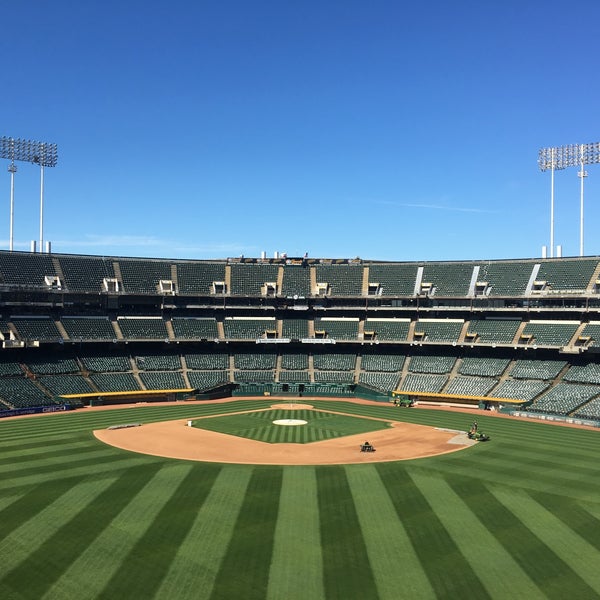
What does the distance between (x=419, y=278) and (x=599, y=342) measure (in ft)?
105

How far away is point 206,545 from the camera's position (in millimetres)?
26312

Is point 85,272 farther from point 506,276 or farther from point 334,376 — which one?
point 506,276

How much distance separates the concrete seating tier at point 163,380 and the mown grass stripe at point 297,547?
48.4 m

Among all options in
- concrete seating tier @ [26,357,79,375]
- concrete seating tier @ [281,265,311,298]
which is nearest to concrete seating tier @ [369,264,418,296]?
concrete seating tier @ [281,265,311,298]

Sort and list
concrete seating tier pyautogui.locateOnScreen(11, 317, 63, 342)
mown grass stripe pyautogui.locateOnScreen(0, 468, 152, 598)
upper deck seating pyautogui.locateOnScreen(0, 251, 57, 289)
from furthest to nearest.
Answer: upper deck seating pyautogui.locateOnScreen(0, 251, 57, 289)
concrete seating tier pyautogui.locateOnScreen(11, 317, 63, 342)
mown grass stripe pyautogui.locateOnScreen(0, 468, 152, 598)

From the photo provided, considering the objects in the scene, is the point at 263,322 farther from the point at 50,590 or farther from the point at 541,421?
the point at 50,590

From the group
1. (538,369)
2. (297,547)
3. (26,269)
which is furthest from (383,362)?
(297,547)

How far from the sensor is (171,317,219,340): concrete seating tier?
90.9m

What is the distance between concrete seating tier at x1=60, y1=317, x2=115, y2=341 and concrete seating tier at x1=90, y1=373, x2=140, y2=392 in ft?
22.8

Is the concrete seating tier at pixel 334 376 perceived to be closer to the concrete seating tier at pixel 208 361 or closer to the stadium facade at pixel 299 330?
the stadium facade at pixel 299 330

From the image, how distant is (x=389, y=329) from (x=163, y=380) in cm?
3856

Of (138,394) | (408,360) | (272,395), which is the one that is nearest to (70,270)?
(138,394)

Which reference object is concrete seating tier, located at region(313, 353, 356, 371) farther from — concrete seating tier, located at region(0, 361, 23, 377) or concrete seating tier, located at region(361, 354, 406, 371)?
concrete seating tier, located at region(0, 361, 23, 377)

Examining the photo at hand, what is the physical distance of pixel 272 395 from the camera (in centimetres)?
8569
